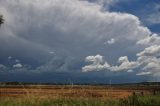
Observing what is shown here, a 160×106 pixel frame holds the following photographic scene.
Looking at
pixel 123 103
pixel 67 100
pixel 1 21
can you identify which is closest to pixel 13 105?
pixel 67 100

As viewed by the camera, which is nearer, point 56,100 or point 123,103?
point 123,103

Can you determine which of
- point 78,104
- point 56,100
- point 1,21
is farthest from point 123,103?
point 1,21

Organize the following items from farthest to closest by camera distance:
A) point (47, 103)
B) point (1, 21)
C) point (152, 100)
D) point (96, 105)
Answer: point (1, 21)
point (152, 100)
point (47, 103)
point (96, 105)

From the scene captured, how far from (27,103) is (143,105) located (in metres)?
5.54

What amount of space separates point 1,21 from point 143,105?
3181 cm

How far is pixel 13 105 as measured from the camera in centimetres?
1786

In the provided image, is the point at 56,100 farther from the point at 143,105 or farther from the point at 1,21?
the point at 1,21

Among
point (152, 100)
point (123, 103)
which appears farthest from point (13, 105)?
point (152, 100)

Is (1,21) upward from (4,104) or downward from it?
upward

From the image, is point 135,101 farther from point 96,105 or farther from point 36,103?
point 36,103

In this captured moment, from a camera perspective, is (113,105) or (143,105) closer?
(113,105)

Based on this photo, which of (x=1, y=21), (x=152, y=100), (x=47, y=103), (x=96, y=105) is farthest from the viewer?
(x=1, y=21)

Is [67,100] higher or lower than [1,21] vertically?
lower

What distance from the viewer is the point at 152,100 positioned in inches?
820
